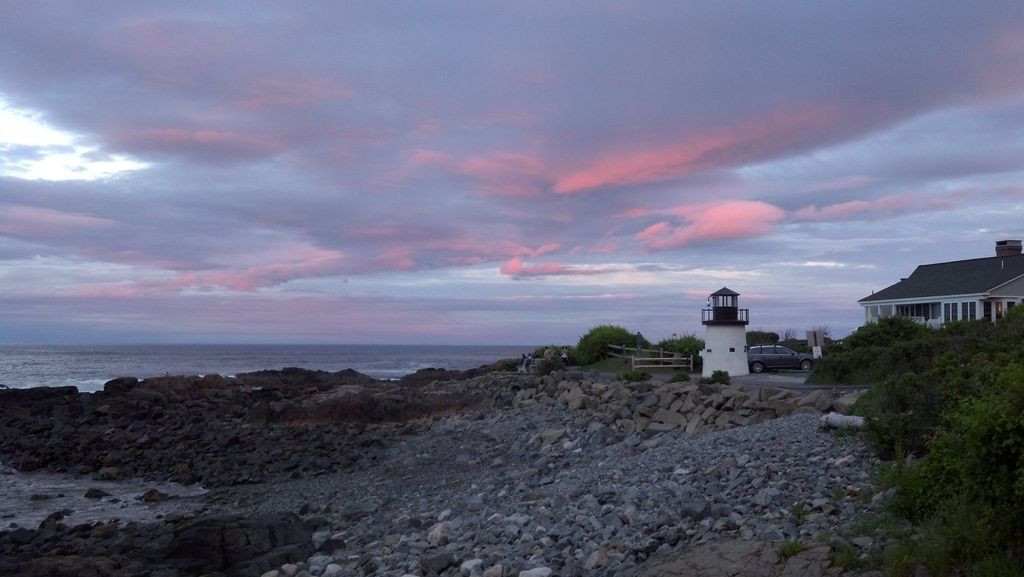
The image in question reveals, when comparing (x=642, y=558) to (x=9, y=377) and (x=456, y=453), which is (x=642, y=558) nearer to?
(x=456, y=453)

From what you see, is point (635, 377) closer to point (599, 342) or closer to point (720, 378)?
point (720, 378)

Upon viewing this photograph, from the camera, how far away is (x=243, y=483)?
20094 mm

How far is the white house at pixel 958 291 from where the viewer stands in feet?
124

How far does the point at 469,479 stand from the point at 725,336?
1249 centimetres

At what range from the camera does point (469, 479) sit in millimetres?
16906

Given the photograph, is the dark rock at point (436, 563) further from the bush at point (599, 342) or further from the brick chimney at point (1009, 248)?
the brick chimney at point (1009, 248)

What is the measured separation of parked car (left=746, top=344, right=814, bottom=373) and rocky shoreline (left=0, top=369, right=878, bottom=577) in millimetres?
7470

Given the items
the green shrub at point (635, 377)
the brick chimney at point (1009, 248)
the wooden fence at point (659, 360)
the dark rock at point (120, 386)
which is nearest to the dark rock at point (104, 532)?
the green shrub at point (635, 377)

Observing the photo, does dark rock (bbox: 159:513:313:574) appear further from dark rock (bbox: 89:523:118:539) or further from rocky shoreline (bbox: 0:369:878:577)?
dark rock (bbox: 89:523:118:539)

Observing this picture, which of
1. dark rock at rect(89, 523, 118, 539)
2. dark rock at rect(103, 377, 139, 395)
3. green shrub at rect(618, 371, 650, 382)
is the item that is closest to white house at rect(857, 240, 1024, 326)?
green shrub at rect(618, 371, 650, 382)

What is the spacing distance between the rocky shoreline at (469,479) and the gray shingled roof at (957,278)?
69.6ft

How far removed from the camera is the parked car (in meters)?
32.5

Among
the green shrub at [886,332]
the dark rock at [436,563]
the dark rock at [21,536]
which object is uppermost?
the green shrub at [886,332]

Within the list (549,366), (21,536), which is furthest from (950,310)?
(21,536)
